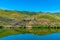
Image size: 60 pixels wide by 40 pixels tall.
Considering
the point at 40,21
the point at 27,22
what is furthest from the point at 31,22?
the point at 40,21

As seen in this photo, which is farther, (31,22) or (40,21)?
(40,21)

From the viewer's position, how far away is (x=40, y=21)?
141625 millimetres

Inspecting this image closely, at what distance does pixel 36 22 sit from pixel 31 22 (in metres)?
7.99

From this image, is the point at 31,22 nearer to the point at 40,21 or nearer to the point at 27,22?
the point at 27,22

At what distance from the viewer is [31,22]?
423 ft

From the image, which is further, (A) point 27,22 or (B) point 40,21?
(B) point 40,21

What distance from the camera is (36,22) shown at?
136 metres

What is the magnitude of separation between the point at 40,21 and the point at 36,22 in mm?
6589

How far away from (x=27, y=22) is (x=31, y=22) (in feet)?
10.3

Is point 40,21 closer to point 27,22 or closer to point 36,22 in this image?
point 36,22

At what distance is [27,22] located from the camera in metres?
130

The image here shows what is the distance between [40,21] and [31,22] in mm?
14548
